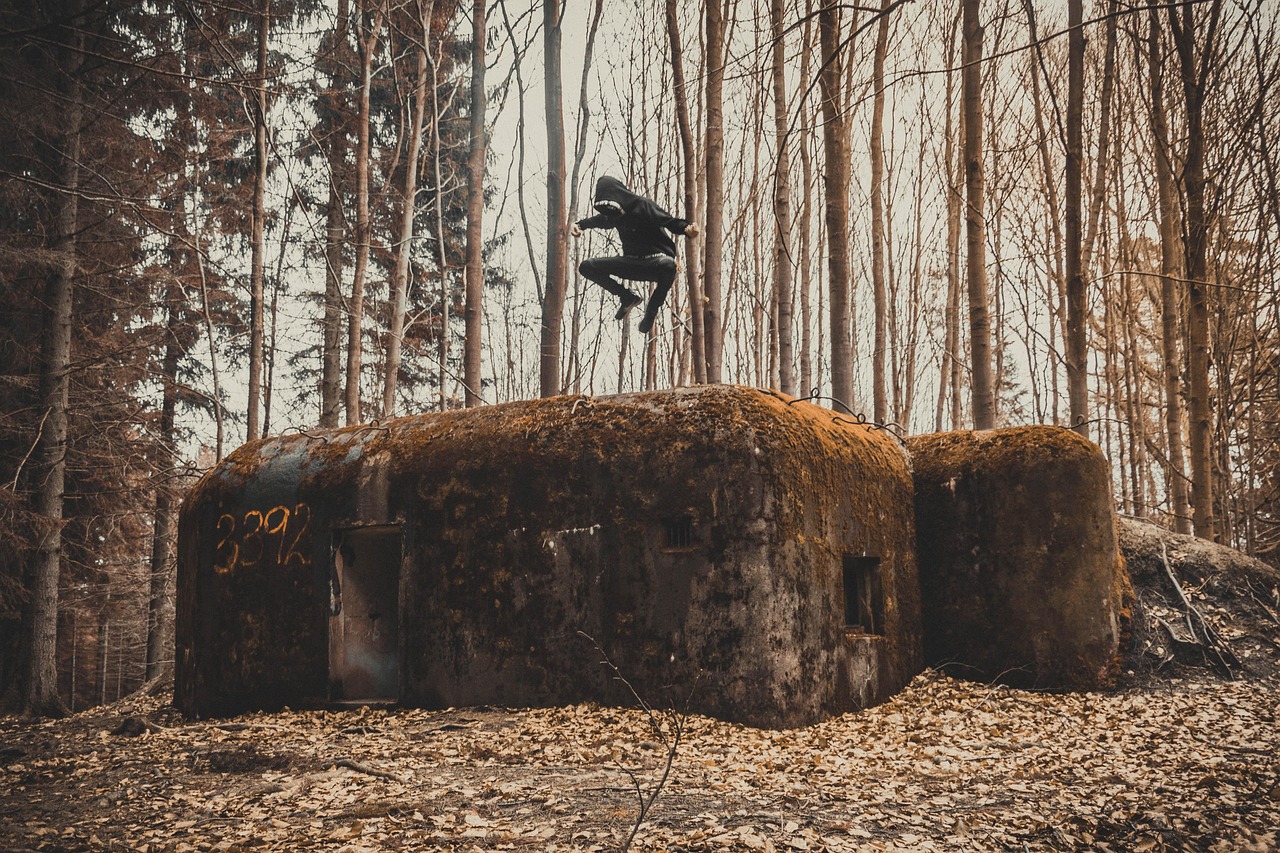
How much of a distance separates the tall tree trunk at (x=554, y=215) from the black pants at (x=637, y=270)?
6.91 ft

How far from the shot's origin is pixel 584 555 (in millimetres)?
7031

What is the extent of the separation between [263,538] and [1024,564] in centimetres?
699

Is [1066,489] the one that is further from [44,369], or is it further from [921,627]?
[44,369]

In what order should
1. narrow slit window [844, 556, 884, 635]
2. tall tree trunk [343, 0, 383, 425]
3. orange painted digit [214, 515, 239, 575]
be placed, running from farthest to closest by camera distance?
tall tree trunk [343, 0, 383, 425] → orange painted digit [214, 515, 239, 575] → narrow slit window [844, 556, 884, 635]

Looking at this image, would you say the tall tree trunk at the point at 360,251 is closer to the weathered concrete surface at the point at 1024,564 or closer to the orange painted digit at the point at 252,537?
the orange painted digit at the point at 252,537

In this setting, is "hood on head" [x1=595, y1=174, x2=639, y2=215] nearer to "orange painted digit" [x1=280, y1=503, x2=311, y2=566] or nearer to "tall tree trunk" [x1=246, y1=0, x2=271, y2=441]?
"orange painted digit" [x1=280, y1=503, x2=311, y2=566]

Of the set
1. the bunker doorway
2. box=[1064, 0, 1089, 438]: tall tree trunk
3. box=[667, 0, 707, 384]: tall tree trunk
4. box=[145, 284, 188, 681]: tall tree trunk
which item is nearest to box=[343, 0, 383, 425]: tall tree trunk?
box=[145, 284, 188, 681]: tall tree trunk

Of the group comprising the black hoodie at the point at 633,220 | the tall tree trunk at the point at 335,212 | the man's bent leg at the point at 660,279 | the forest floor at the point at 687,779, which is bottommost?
the forest floor at the point at 687,779

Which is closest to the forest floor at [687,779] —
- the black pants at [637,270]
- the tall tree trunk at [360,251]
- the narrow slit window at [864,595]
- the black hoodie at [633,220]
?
the narrow slit window at [864,595]

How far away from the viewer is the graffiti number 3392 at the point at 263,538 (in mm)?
8172

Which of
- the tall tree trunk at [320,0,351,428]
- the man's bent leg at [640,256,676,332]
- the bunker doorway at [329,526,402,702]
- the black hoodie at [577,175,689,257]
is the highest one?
the tall tree trunk at [320,0,351,428]

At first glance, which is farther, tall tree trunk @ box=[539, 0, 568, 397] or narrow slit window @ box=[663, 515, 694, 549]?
tall tree trunk @ box=[539, 0, 568, 397]

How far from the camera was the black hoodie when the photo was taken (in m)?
7.89

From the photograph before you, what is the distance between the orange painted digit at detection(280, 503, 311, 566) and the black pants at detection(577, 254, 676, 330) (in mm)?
3369
